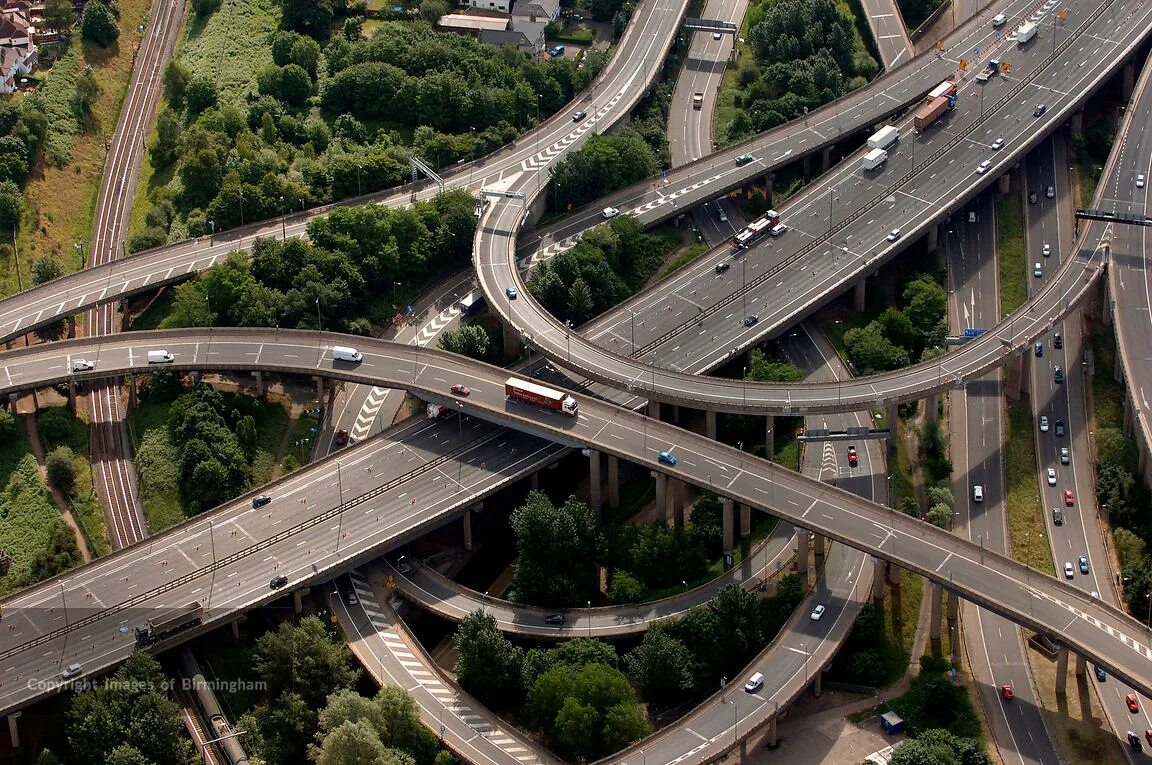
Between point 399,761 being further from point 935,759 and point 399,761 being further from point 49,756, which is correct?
point 935,759

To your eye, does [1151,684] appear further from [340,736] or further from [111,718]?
[111,718]

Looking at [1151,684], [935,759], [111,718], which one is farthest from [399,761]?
[1151,684]

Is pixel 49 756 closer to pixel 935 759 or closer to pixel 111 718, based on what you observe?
pixel 111 718

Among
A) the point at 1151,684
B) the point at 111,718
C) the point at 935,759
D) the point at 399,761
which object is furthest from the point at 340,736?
the point at 1151,684

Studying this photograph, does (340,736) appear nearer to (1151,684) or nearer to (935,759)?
(935,759)

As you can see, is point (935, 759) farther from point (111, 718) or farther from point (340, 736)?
point (111, 718)

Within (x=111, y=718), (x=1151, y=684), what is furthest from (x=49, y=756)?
(x=1151, y=684)
